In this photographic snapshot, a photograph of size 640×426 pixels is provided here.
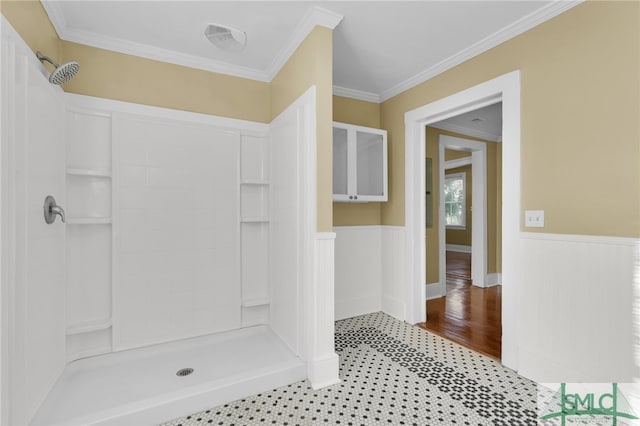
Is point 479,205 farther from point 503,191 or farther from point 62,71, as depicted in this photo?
point 62,71

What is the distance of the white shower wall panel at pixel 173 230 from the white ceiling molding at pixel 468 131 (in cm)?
283

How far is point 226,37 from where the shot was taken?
7.45 feet

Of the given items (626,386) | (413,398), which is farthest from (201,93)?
(626,386)

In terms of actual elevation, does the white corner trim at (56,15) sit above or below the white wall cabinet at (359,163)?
above

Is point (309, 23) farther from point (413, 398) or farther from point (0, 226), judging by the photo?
point (413, 398)

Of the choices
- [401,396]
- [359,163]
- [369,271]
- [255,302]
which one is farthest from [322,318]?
[359,163]

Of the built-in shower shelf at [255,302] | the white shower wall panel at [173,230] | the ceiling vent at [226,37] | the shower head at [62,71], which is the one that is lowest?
the built-in shower shelf at [255,302]

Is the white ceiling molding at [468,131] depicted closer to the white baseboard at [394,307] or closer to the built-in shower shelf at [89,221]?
the white baseboard at [394,307]

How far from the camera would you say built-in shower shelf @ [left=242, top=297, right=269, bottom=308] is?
8.92ft

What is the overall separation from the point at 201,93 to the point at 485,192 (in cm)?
416

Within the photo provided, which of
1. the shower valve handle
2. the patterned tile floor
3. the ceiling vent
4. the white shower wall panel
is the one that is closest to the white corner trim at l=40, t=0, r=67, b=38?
the white shower wall panel

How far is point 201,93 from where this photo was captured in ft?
8.52

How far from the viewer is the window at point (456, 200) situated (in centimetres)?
815

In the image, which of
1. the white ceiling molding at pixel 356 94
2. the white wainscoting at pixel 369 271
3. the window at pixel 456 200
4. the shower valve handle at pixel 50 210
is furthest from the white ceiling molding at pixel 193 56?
the window at pixel 456 200
